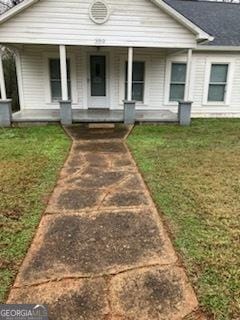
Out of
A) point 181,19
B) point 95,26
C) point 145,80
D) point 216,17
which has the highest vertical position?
point 216,17

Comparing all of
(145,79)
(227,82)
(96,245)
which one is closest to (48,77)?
(145,79)

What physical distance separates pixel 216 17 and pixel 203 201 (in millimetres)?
12309

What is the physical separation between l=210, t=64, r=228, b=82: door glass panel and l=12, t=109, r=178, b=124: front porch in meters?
2.25

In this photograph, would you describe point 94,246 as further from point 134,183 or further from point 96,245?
point 134,183

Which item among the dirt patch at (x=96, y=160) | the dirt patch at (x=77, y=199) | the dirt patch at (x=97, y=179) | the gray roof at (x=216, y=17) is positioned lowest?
the dirt patch at (x=96, y=160)

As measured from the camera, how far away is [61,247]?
303 cm

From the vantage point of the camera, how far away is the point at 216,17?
13609 mm

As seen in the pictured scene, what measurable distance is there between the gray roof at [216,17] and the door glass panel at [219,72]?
0.80m

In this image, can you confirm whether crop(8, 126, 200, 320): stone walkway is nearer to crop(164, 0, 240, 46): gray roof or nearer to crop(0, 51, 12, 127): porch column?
crop(0, 51, 12, 127): porch column

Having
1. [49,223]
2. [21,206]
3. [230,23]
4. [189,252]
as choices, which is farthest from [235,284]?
[230,23]

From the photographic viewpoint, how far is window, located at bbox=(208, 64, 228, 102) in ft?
38.1

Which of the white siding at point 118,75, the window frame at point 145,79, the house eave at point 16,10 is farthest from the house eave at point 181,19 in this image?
the house eave at point 16,10

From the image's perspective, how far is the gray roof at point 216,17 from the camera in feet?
38.8

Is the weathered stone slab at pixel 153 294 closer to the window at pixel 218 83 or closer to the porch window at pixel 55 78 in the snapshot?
the porch window at pixel 55 78
